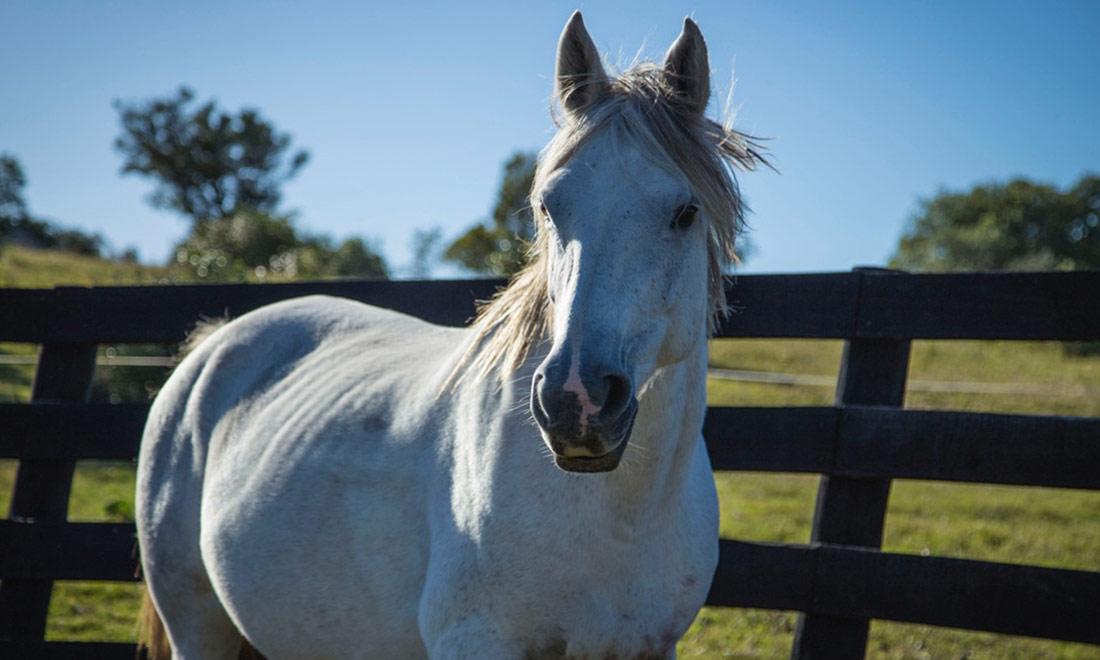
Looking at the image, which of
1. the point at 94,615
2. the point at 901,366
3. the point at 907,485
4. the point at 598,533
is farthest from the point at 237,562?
the point at 907,485

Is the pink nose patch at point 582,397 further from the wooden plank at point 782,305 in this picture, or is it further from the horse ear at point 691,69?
the wooden plank at point 782,305

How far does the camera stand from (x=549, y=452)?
2.09 metres

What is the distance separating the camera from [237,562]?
2.73 m

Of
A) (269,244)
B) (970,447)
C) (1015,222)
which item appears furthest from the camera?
(1015,222)

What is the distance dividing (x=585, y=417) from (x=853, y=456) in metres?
1.91

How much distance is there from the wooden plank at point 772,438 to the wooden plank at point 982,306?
40cm

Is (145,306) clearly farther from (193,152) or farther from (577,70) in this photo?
(193,152)

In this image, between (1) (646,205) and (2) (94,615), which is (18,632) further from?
(1) (646,205)

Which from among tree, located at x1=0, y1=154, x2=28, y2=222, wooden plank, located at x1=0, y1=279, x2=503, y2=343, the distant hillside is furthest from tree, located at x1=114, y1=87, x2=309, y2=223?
wooden plank, located at x1=0, y1=279, x2=503, y2=343

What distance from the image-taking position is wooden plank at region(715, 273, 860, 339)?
323 cm

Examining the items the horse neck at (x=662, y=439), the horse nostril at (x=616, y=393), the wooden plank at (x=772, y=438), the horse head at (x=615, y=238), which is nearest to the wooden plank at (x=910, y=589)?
the wooden plank at (x=772, y=438)

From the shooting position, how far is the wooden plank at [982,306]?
9.53ft

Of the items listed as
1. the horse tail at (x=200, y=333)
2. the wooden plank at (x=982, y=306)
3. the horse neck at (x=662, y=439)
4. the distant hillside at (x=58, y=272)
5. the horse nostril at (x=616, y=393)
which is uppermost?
the wooden plank at (x=982, y=306)

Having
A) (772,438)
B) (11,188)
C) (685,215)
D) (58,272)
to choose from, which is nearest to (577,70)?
(685,215)
